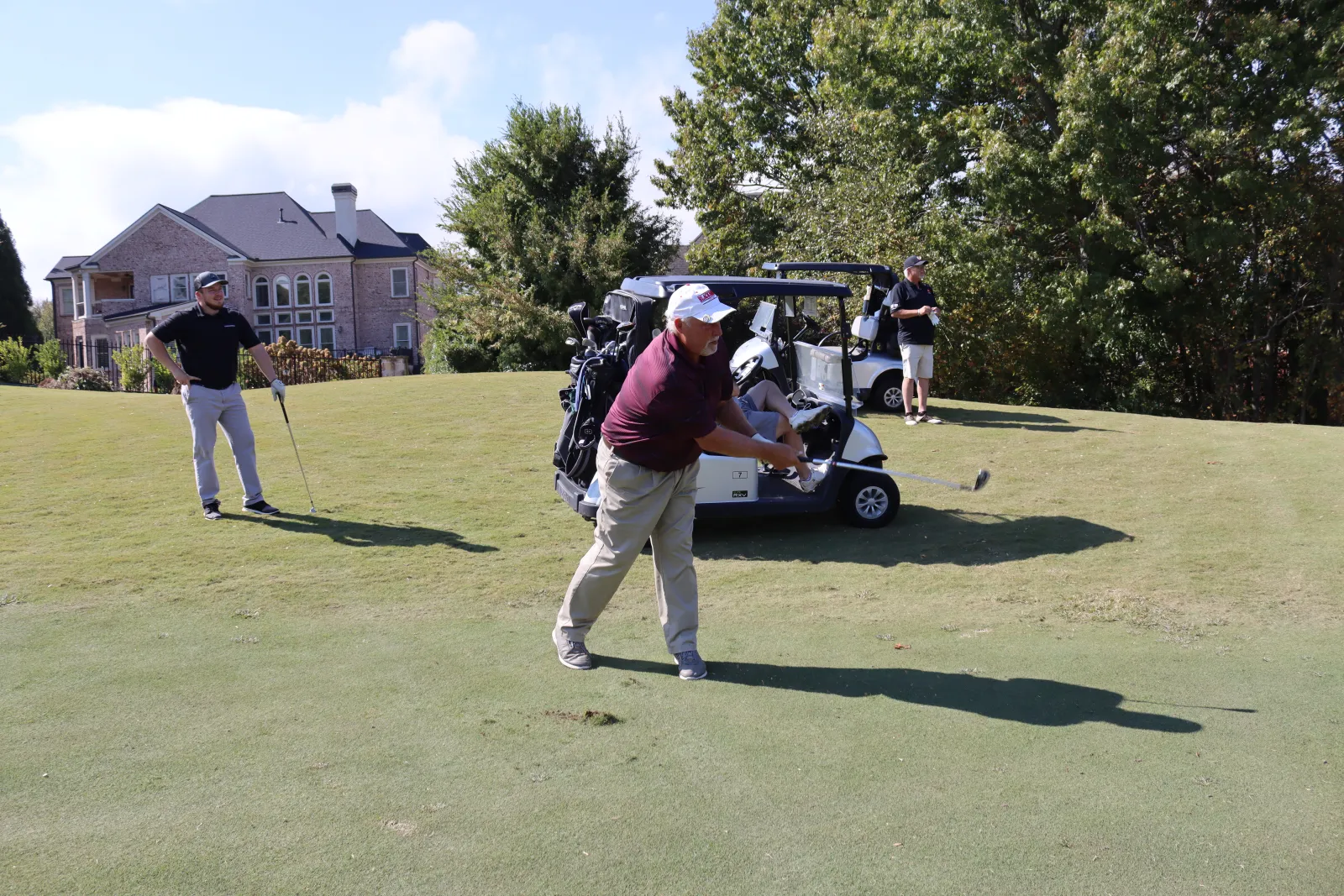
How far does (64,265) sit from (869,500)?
59.4m

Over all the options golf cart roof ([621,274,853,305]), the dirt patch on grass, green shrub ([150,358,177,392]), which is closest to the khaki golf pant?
the dirt patch on grass

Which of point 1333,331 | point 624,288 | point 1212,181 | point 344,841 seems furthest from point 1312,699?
point 1333,331

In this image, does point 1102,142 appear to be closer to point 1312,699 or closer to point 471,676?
point 1312,699

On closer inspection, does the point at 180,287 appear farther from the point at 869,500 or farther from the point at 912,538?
the point at 912,538

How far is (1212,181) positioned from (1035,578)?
642 inches

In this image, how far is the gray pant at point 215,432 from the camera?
317 inches

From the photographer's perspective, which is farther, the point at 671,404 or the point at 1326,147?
the point at 1326,147

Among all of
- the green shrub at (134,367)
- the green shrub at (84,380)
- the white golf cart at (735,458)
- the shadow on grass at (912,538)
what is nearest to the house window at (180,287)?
the green shrub at (84,380)

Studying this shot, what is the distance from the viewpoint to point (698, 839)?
131 inches

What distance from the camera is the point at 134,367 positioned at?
24.1 metres

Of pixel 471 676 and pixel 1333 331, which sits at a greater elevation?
pixel 1333 331

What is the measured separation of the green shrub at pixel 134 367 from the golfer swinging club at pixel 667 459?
22312mm

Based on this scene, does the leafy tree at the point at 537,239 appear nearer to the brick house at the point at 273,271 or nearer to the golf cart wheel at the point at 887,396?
the golf cart wheel at the point at 887,396

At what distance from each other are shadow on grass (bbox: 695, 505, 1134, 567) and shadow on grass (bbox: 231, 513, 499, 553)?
6.06 feet
